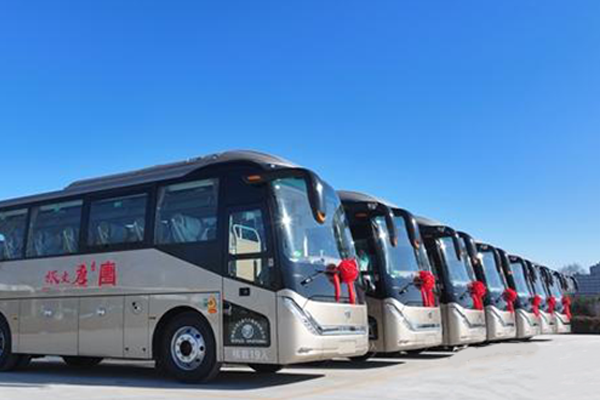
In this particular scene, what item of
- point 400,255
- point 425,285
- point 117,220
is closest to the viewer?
point 117,220

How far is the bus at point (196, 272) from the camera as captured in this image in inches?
354

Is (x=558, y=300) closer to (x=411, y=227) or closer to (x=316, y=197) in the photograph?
(x=411, y=227)

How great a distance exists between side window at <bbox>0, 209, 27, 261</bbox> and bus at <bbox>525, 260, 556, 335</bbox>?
1537 centimetres

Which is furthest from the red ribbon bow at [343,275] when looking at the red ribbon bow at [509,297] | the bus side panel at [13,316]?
the red ribbon bow at [509,297]

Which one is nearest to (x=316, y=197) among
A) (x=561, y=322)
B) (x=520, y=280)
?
(x=520, y=280)

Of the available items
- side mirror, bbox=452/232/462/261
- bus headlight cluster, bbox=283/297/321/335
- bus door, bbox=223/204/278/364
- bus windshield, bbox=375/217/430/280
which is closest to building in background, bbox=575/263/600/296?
side mirror, bbox=452/232/462/261

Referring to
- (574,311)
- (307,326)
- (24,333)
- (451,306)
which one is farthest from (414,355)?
(574,311)

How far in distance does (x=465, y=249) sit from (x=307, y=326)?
8.35 metres

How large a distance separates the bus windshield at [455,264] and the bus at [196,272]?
5385mm

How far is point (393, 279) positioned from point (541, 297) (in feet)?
38.4

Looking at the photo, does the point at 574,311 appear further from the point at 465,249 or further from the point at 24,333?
the point at 24,333

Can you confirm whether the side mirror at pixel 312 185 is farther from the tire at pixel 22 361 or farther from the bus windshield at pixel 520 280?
the bus windshield at pixel 520 280

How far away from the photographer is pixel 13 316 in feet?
39.7

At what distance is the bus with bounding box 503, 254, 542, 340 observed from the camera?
19266 millimetres
